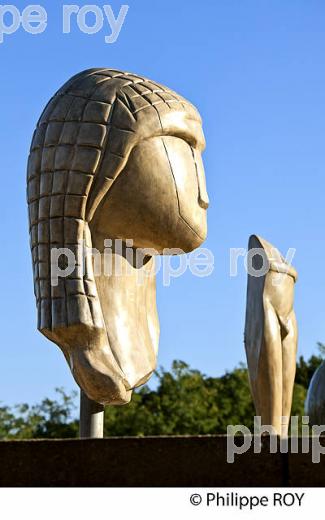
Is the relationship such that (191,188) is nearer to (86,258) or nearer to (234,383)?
(86,258)

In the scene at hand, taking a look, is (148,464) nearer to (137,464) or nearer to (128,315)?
(137,464)

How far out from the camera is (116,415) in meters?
26.8

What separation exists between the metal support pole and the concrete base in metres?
1.29

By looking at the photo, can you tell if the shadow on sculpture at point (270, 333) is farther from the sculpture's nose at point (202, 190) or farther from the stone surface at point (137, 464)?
the stone surface at point (137, 464)

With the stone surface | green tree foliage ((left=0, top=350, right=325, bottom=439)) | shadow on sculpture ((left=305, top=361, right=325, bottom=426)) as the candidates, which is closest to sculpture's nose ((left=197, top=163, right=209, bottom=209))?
the stone surface

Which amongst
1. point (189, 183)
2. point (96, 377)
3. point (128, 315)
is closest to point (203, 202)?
point (189, 183)

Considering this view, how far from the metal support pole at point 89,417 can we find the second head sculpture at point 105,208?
369mm

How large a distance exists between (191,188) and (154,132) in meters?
0.49

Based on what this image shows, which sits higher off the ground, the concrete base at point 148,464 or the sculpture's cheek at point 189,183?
the sculpture's cheek at point 189,183

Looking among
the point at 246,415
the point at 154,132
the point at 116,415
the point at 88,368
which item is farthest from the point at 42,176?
the point at 246,415

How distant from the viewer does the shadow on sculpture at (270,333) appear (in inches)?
368

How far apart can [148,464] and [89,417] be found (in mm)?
1593

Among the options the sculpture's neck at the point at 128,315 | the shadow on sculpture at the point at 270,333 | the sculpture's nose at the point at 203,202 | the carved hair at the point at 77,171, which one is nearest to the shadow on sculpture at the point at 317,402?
the shadow on sculpture at the point at 270,333

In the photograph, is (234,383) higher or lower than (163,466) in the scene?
higher
